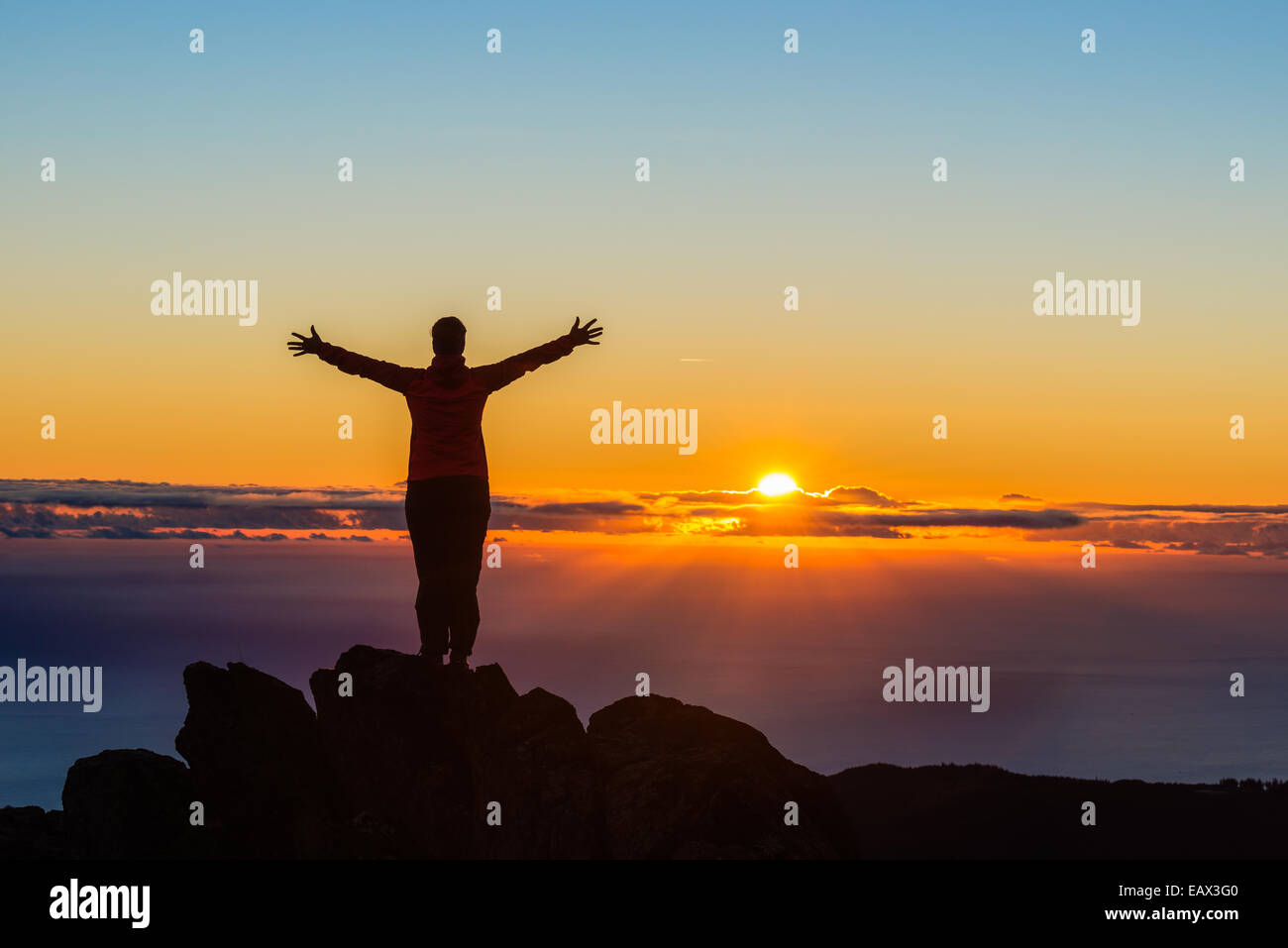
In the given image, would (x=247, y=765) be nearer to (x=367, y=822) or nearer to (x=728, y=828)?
(x=367, y=822)

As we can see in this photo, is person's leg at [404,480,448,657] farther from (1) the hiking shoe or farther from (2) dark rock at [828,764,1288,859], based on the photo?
(2) dark rock at [828,764,1288,859]

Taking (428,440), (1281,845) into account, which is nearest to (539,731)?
(428,440)

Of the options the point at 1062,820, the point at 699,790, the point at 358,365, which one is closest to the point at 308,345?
the point at 358,365

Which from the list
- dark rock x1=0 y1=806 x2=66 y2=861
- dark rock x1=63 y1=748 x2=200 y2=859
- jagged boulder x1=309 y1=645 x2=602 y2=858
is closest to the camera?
jagged boulder x1=309 y1=645 x2=602 y2=858

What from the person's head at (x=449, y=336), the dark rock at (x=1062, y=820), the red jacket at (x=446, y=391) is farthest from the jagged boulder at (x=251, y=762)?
the dark rock at (x=1062, y=820)

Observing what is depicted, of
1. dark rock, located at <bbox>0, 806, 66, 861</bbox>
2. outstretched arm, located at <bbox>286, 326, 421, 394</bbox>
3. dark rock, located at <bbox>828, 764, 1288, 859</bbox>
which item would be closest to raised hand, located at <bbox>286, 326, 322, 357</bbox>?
outstretched arm, located at <bbox>286, 326, 421, 394</bbox>

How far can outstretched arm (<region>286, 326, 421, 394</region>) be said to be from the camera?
722 inches

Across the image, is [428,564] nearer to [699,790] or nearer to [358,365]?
[358,365]

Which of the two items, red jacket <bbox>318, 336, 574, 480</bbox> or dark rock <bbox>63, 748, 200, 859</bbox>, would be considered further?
dark rock <bbox>63, 748, 200, 859</bbox>

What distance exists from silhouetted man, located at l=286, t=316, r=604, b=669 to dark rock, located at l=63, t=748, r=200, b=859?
4694mm

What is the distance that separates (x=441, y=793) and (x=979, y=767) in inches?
3537

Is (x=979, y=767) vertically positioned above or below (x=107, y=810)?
below
